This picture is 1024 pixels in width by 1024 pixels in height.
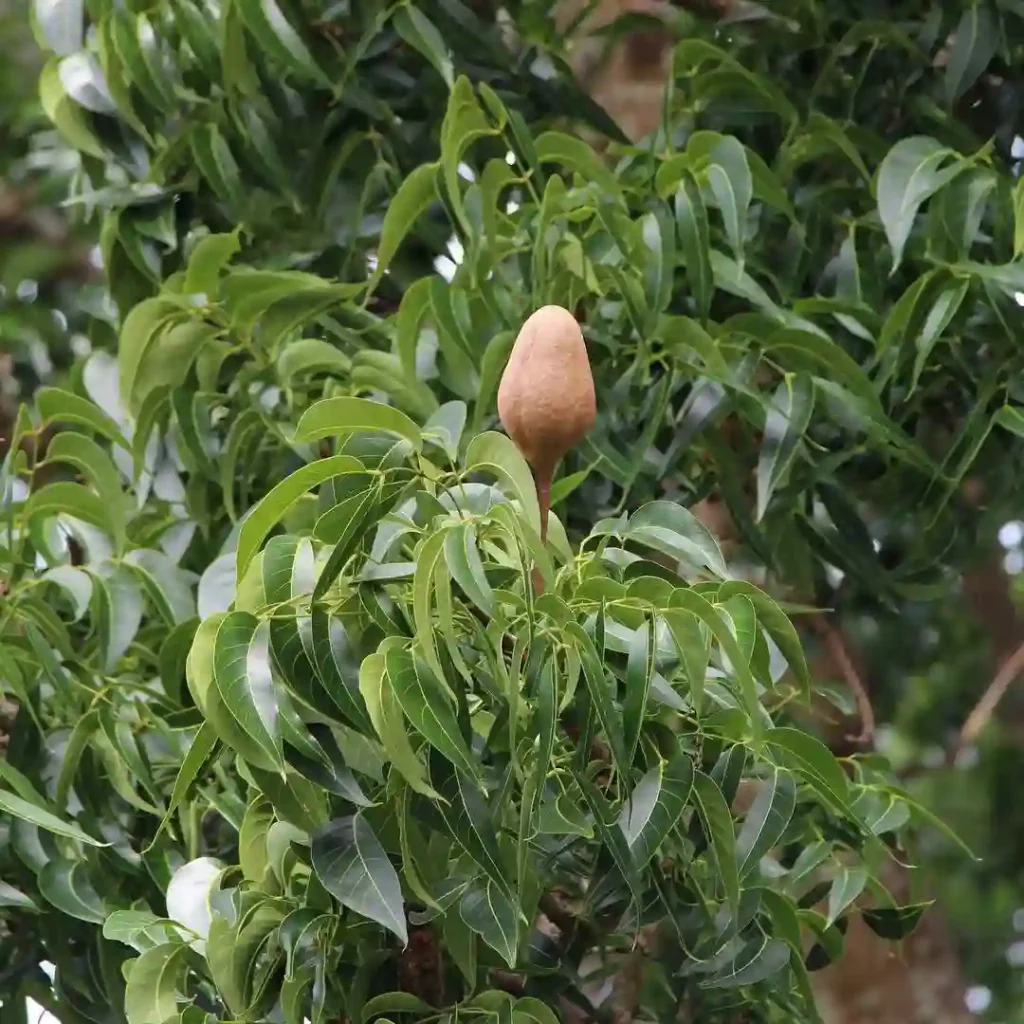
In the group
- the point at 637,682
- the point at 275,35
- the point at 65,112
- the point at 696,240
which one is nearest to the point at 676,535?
the point at 637,682

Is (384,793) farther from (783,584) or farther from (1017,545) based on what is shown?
(1017,545)

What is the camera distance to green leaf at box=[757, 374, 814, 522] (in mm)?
795

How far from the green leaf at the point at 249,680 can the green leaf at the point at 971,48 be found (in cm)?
67

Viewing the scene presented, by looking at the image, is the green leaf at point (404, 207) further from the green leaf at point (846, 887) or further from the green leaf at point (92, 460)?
the green leaf at point (846, 887)

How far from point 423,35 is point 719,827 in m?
0.60

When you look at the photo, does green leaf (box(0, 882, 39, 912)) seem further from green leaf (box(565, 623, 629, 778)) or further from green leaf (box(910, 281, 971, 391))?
green leaf (box(910, 281, 971, 391))

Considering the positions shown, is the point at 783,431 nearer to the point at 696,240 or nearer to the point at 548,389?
the point at 696,240

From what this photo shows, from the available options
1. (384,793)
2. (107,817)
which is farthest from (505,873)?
(107,817)

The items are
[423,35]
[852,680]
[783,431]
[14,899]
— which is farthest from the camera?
[852,680]

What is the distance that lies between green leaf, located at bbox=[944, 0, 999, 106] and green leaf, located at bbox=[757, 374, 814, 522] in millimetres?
281

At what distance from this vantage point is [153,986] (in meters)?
0.55

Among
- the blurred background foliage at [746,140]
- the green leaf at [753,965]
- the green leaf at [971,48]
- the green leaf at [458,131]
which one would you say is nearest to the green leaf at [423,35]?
the blurred background foliage at [746,140]

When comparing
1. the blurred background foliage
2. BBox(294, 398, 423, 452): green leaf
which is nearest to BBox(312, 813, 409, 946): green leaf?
BBox(294, 398, 423, 452): green leaf

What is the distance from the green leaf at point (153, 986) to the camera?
545mm
